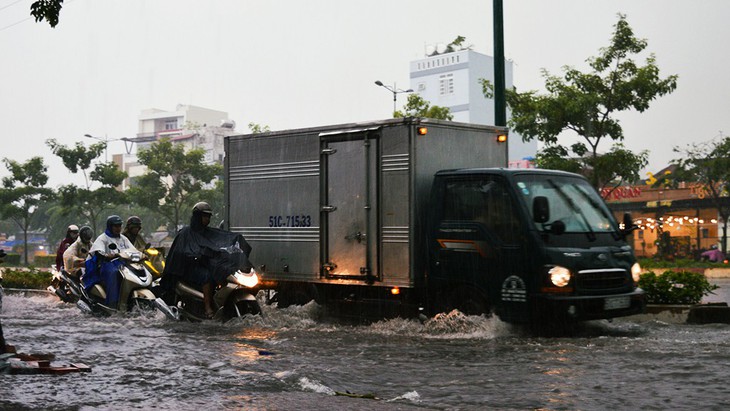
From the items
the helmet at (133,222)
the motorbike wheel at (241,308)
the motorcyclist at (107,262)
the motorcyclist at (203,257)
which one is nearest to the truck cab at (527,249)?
the motorbike wheel at (241,308)

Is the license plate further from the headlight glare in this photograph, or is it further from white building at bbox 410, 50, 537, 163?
white building at bbox 410, 50, 537, 163

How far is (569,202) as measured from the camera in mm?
11117

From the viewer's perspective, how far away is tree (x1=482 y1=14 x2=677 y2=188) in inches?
1005

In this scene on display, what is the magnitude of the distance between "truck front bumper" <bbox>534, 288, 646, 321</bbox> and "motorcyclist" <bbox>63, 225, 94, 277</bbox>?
29.1 feet

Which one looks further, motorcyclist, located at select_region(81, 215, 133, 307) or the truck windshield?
motorcyclist, located at select_region(81, 215, 133, 307)

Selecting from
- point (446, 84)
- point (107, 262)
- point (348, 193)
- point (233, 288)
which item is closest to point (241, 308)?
point (233, 288)

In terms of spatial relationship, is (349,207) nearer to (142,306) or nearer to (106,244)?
(142,306)

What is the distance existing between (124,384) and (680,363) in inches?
193

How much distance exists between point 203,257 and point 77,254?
4.40m

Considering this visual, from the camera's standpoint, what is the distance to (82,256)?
1634 centimetres

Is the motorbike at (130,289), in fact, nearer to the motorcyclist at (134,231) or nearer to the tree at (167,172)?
the motorcyclist at (134,231)

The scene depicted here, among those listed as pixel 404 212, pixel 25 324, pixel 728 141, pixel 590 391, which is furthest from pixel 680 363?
pixel 728 141

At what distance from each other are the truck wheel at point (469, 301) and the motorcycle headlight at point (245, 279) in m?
2.84

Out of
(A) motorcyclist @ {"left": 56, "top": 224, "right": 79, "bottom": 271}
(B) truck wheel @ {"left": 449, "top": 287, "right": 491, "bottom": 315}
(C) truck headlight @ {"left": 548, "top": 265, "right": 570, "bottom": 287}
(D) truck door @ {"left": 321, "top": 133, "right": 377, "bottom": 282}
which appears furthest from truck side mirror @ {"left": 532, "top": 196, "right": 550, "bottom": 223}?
(A) motorcyclist @ {"left": 56, "top": 224, "right": 79, "bottom": 271}
